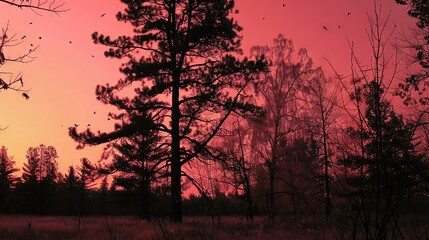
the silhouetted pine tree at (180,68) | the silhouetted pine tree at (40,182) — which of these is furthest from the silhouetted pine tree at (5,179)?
the silhouetted pine tree at (180,68)

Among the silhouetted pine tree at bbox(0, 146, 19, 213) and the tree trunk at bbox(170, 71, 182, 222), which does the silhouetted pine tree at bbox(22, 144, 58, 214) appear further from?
the tree trunk at bbox(170, 71, 182, 222)

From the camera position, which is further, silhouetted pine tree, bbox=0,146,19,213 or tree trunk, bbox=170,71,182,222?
silhouetted pine tree, bbox=0,146,19,213

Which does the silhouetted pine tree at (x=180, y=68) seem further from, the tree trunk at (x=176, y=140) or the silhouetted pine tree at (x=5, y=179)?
the silhouetted pine tree at (x=5, y=179)

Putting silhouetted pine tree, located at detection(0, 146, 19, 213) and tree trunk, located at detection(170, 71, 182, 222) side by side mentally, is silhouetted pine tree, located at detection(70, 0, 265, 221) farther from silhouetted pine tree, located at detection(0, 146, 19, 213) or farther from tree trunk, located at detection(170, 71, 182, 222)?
silhouetted pine tree, located at detection(0, 146, 19, 213)

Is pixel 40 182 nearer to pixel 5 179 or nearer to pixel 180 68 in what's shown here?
pixel 5 179

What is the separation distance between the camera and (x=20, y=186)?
52375 millimetres

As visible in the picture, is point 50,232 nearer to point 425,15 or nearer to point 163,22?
point 163,22

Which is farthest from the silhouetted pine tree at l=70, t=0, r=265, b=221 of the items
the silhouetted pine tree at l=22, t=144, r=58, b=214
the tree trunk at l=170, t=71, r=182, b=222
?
the silhouetted pine tree at l=22, t=144, r=58, b=214

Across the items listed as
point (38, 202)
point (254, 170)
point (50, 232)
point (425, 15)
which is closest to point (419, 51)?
point (425, 15)

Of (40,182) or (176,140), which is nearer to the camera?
(176,140)

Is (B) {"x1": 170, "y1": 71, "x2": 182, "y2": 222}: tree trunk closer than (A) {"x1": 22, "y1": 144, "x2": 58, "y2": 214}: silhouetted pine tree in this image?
Yes

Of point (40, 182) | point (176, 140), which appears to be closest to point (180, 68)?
point (176, 140)

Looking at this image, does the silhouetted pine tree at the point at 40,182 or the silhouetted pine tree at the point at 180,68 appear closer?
the silhouetted pine tree at the point at 180,68

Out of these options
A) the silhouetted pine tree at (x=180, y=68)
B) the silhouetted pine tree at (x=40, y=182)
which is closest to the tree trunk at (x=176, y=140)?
the silhouetted pine tree at (x=180, y=68)
